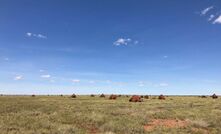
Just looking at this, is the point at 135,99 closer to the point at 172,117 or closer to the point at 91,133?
the point at 172,117

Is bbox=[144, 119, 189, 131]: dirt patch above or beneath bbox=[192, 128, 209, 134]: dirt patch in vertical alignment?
above

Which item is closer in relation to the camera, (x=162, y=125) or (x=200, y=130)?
(x=200, y=130)

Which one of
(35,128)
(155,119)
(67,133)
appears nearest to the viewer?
(67,133)

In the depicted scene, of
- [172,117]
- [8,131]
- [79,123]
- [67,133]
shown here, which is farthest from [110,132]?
[172,117]

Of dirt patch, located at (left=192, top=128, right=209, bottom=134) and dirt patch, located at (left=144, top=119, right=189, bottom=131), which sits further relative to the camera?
dirt patch, located at (left=144, top=119, right=189, bottom=131)

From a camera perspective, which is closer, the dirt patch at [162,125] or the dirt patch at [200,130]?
the dirt patch at [200,130]

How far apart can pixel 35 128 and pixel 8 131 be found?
6.28ft

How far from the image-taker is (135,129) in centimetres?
1861

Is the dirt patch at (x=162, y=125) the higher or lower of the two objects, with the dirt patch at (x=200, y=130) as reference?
higher

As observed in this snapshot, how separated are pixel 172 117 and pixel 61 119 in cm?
1093

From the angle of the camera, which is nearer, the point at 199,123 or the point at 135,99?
the point at 199,123

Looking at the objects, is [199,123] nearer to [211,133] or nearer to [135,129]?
[211,133]

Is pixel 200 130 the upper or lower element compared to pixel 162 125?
lower

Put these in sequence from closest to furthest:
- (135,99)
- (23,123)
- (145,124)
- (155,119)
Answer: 1. (23,123)
2. (145,124)
3. (155,119)
4. (135,99)
